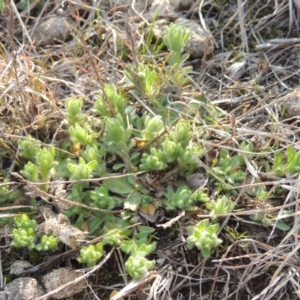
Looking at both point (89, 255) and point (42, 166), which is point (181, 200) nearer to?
point (89, 255)

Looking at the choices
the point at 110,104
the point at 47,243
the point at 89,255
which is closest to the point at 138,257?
the point at 89,255

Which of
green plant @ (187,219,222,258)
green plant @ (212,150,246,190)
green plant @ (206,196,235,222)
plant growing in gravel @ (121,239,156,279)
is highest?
green plant @ (212,150,246,190)

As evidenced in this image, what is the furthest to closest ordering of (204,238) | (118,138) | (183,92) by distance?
(183,92), (118,138), (204,238)

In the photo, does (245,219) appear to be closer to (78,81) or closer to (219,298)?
(219,298)

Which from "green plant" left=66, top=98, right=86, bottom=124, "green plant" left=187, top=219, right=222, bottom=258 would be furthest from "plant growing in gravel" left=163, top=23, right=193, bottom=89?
"green plant" left=187, top=219, right=222, bottom=258

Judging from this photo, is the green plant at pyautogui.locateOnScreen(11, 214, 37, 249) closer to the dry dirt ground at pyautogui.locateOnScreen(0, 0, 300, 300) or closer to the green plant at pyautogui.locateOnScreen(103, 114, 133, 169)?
the dry dirt ground at pyautogui.locateOnScreen(0, 0, 300, 300)

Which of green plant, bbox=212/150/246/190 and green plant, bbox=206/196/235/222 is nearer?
green plant, bbox=206/196/235/222

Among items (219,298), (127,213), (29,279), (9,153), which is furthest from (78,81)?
(219,298)
